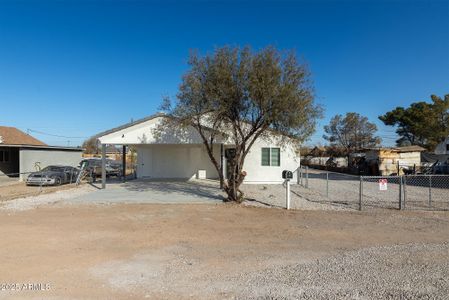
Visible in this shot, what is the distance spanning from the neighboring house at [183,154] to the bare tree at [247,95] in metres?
2.84

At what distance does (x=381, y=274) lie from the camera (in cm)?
474

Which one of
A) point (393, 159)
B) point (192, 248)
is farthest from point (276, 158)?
point (393, 159)

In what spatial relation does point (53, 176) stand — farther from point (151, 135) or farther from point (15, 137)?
point (15, 137)

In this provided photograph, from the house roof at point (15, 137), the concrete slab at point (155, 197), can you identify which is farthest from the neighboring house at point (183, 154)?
the house roof at point (15, 137)

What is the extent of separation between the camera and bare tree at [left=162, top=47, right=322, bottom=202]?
1081 centimetres

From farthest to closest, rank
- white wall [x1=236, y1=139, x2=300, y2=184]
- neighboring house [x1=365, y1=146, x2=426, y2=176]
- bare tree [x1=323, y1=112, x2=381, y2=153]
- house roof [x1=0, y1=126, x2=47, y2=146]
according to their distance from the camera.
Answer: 1. bare tree [x1=323, y1=112, x2=381, y2=153]
2. neighboring house [x1=365, y1=146, x2=426, y2=176]
3. house roof [x1=0, y1=126, x2=47, y2=146]
4. white wall [x1=236, y1=139, x2=300, y2=184]

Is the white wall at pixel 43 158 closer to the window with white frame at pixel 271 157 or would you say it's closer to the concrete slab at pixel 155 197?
the concrete slab at pixel 155 197

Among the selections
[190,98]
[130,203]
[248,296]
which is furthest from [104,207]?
[248,296]

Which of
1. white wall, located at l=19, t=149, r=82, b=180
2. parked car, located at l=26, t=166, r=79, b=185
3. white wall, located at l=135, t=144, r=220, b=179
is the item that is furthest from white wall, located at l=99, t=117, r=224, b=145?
white wall, located at l=19, t=149, r=82, b=180

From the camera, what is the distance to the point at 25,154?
2517cm

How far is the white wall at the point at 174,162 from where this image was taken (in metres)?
21.9

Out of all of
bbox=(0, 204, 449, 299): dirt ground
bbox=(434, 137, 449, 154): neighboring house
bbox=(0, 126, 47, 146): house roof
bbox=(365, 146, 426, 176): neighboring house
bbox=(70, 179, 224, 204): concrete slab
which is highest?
bbox=(0, 126, 47, 146): house roof

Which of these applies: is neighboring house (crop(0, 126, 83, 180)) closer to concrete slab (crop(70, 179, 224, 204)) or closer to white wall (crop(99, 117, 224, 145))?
white wall (crop(99, 117, 224, 145))

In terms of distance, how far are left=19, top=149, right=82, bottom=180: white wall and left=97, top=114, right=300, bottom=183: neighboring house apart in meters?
Result: 9.99
